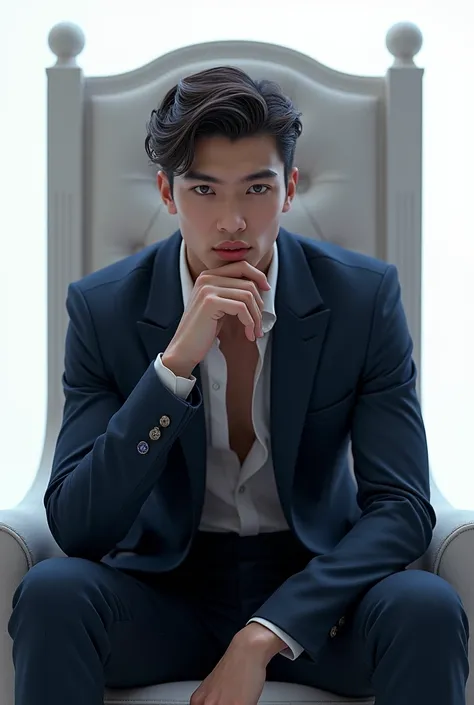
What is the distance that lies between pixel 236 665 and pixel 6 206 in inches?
57.6

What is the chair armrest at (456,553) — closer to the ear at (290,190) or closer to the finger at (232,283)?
the finger at (232,283)

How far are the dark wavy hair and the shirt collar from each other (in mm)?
157

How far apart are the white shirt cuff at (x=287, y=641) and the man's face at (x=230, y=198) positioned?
492 millimetres

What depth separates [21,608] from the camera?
137cm

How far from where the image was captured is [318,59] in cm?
244

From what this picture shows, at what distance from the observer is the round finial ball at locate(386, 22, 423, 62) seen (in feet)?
6.79

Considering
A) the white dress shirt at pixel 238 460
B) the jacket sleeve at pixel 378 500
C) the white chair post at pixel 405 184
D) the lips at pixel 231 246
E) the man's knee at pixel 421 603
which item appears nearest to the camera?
the man's knee at pixel 421 603

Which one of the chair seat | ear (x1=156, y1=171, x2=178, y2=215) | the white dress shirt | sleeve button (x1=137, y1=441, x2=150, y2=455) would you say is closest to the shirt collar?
the white dress shirt

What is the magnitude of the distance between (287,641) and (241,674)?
0.09 meters

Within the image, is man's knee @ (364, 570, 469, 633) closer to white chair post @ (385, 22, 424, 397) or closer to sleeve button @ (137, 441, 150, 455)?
sleeve button @ (137, 441, 150, 455)

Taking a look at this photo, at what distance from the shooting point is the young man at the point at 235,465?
1358 mm

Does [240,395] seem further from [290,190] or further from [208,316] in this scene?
[290,190]

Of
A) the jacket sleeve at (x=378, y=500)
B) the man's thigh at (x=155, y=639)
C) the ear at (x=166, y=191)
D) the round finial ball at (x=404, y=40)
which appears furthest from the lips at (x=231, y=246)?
the round finial ball at (x=404, y=40)

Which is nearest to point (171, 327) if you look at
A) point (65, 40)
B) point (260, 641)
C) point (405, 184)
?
point (260, 641)
